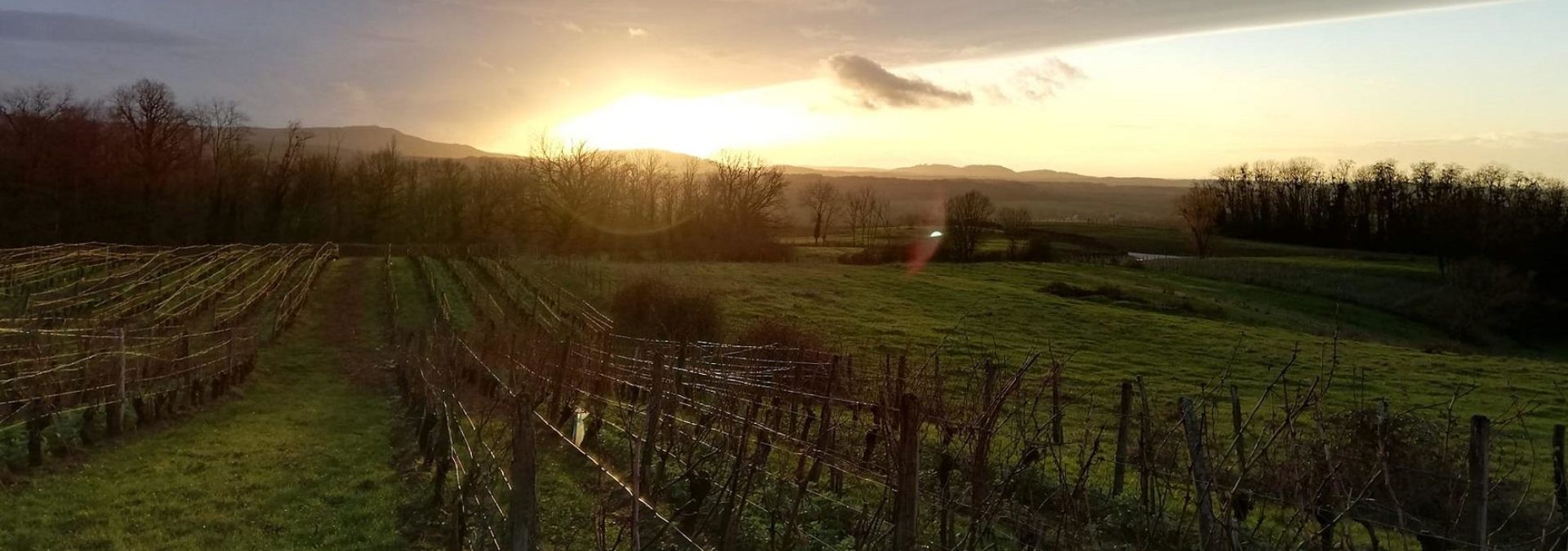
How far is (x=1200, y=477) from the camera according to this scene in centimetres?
529

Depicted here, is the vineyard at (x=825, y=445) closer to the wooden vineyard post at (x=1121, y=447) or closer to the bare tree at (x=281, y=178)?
the wooden vineyard post at (x=1121, y=447)

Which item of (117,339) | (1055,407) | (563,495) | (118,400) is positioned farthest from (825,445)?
(117,339)

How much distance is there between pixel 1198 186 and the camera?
91.9 m

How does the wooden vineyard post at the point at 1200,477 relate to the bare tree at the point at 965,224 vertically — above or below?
below

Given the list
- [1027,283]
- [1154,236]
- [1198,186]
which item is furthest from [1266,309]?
[1198,186]

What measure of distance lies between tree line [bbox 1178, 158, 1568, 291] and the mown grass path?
61.2m

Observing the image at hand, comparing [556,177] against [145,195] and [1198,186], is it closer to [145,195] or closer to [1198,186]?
[145,195]

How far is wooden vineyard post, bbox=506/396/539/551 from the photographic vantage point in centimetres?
527

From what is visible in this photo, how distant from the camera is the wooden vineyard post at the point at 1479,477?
16.9 feet

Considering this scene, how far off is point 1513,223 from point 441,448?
6816cm

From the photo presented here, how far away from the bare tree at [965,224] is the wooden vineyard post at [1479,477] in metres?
59.2

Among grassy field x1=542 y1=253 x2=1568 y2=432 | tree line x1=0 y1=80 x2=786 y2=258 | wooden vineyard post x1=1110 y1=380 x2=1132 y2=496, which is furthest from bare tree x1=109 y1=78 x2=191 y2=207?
wooden vineyard post x1=1110 y1=380 x2=1132 y2=496

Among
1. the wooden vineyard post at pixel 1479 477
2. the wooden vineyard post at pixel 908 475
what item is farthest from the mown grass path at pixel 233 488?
the wooden vineyard post at pixel 1479 477

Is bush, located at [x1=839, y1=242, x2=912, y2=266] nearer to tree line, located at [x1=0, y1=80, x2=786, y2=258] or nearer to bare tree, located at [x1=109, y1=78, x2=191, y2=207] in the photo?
tree line, located at [x1=0, y1=80, x2=786, y2=258]
